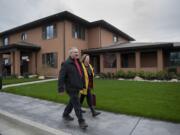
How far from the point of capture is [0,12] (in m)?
18.8

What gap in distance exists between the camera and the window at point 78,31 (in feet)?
55.5

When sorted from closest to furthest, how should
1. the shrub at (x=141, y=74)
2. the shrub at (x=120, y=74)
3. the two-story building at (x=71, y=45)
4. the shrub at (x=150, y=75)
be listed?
the shrub at (x=150, y=75) → the shrub at (x=141, y=74) → the shrub at (x=120, y=74) → the two-story building at (x=71, y=45)

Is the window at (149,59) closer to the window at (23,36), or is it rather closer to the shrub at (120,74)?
the shrub at (120,74)

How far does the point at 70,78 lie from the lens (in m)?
3.66

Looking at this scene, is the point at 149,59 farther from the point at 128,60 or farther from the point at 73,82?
the point at 73,82

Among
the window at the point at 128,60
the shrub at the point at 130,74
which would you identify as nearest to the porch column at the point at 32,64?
the window at the point at 128,60

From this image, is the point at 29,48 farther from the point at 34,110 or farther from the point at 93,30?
the point at 34,110

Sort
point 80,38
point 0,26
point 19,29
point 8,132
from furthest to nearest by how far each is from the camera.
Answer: point 0,26, point 19,29, point 80,38, point 8,132

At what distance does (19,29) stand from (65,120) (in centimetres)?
1886

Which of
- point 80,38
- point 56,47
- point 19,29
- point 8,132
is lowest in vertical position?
point 8,132

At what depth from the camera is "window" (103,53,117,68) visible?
57.7 feet

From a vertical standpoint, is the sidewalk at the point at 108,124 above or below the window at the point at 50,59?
below

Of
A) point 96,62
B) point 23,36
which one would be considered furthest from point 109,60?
point 23,36

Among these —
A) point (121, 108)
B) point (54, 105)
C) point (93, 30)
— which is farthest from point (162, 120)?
point (93, 30)
